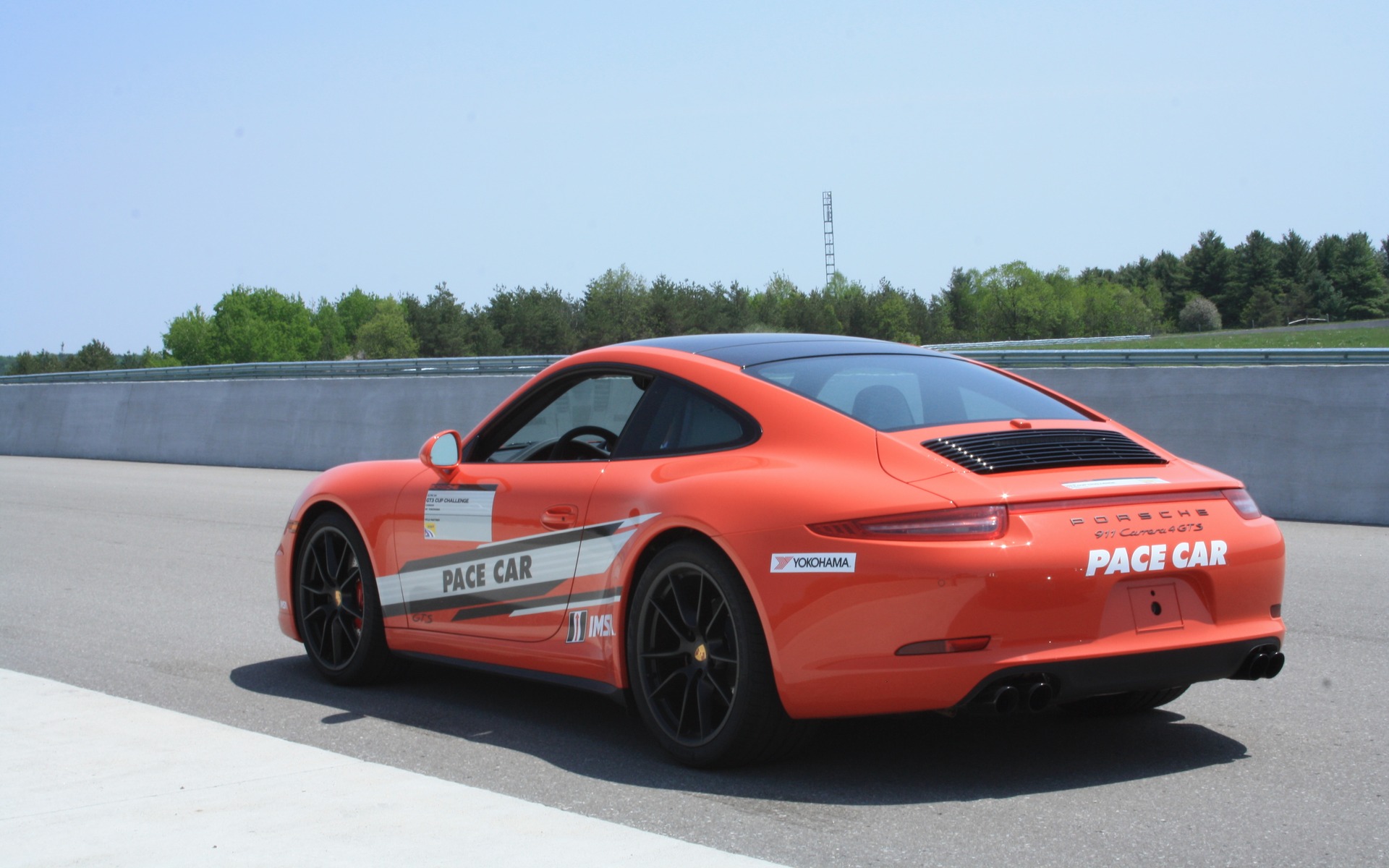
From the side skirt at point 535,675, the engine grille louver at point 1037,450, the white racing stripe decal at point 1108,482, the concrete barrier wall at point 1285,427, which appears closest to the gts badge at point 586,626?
the side skirt at point 535,675

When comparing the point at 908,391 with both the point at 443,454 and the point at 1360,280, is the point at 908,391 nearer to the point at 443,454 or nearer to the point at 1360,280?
the point at 443,454

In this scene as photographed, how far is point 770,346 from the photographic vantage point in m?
5.09

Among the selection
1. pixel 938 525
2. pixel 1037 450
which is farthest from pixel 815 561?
pixel 1037 450

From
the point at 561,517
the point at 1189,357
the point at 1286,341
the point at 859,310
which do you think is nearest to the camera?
the point at 561,517

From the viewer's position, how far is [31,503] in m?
16.1

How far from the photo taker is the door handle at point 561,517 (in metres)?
4.84

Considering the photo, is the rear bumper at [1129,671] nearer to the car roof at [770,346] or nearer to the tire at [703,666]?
the tire at [703,666]

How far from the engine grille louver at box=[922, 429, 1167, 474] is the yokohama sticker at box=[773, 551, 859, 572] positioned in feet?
1.54

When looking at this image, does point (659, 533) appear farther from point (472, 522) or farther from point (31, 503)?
point (31, 503)

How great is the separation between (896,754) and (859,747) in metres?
0.14

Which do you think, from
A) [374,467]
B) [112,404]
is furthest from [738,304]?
[374,467]

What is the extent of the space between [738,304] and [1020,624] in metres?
99.0

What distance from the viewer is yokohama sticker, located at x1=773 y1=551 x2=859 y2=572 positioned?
3957 millimetres

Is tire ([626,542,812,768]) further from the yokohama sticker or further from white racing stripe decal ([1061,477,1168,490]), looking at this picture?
white racing stripe decal ([1061,477,1168,490])
